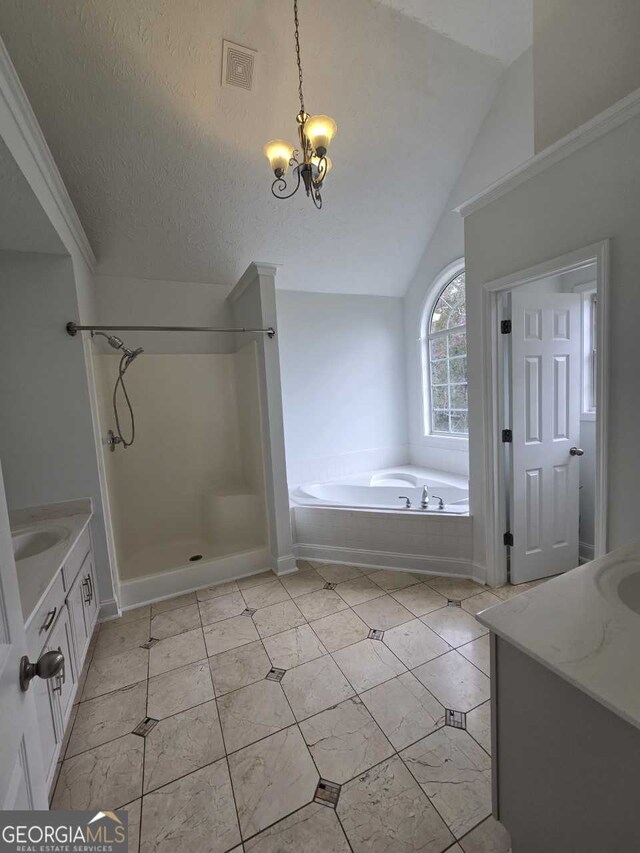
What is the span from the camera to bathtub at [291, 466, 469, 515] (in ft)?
11.0

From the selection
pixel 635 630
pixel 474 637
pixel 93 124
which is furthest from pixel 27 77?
pixel 474 637

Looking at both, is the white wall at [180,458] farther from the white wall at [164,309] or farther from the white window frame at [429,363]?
the white window frame at [429,363]

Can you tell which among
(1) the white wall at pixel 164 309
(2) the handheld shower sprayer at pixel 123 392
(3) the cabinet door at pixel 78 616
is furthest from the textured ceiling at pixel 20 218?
(3) the cabinet door at pixel 78 616

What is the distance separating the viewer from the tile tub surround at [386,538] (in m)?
2.60

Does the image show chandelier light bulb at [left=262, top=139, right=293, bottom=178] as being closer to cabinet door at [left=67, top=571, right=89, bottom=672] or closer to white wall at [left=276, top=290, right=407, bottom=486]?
white wall at [left=276, top=290, right=407, bottom=486]

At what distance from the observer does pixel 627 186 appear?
1.55 metres

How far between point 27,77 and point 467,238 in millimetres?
2636

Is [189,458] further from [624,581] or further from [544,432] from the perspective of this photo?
[624,581]

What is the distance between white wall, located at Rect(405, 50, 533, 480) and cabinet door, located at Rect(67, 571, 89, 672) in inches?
133

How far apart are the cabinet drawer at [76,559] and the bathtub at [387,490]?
153 centimetres

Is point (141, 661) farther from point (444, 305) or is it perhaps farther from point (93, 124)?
point (444, 305)

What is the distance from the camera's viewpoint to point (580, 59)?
5.98 ft

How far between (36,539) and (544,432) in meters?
3.06

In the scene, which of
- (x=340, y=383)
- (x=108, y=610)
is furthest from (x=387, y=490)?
(x=108, y=610)
